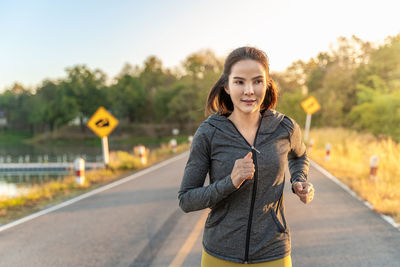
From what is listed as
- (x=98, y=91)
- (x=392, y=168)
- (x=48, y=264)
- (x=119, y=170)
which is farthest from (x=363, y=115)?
(x=98, y=91)

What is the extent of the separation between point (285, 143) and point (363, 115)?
79.2 feet

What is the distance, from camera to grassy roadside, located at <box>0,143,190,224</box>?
741cm

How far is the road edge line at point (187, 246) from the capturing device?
4.36 meters

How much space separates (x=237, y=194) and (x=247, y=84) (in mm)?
574

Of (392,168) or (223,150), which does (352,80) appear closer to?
(392,168)

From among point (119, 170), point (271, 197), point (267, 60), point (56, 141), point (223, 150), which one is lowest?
point (56, 141)

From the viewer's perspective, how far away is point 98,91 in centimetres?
6562

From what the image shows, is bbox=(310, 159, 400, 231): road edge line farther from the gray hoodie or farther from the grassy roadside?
the grassy roadside

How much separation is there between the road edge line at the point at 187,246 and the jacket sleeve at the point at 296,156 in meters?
2.62

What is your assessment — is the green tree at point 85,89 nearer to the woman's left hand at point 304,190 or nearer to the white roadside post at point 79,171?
the white roadside post at point 79,171

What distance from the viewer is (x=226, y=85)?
2.05 m

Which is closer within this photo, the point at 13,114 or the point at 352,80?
the point at 352,80

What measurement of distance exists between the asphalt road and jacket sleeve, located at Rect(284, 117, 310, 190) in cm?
243

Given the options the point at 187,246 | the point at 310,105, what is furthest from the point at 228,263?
the point at 310,105
